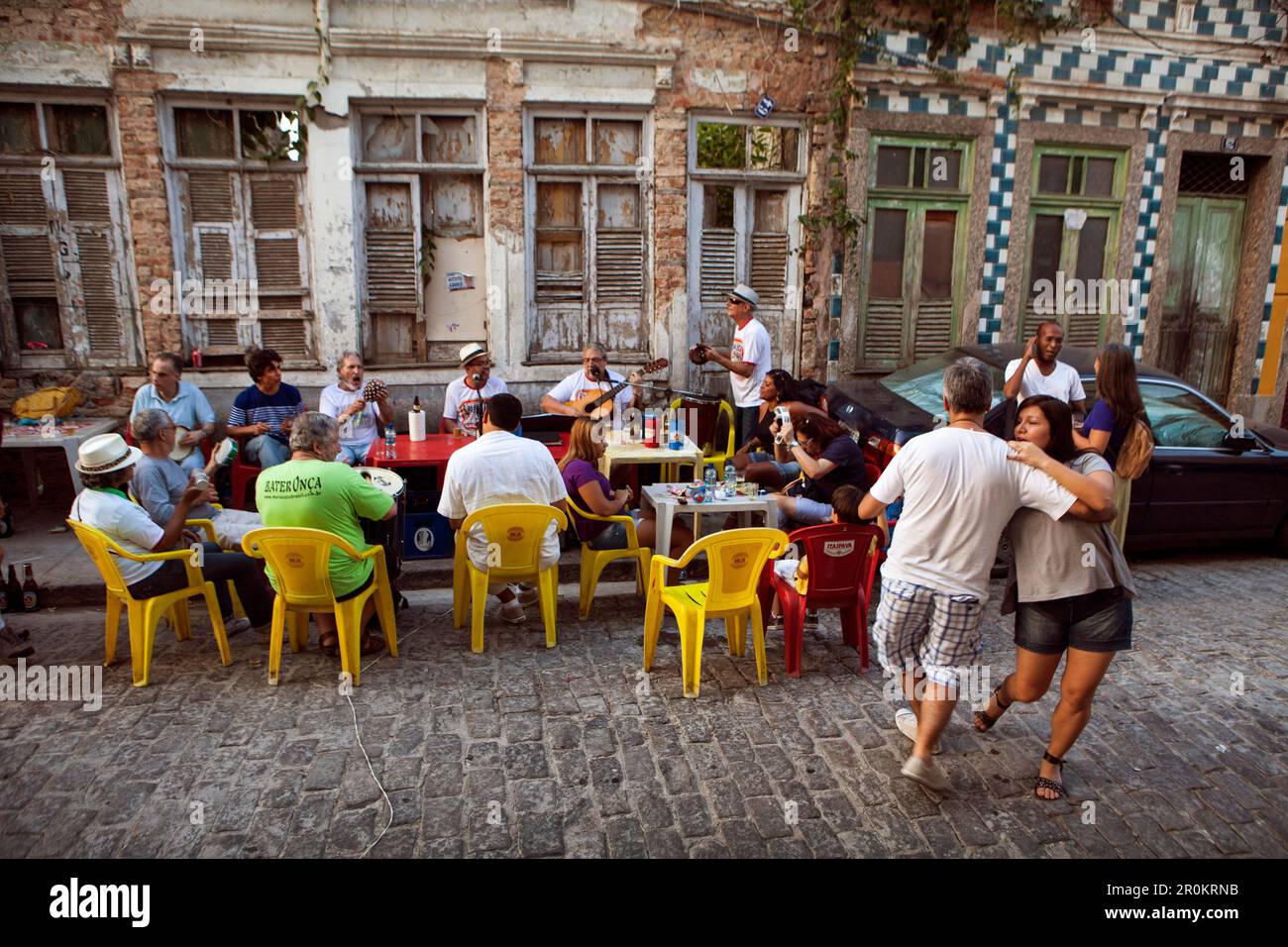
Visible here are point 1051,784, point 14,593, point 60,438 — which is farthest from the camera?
point 60,438

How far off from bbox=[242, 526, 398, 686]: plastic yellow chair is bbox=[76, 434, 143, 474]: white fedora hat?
0.86 m

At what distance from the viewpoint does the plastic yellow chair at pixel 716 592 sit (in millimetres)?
4875

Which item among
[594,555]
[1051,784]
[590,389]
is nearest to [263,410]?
[590,389]

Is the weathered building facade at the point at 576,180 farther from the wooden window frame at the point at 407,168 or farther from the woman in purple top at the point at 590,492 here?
the woman in purple top at the point at 590,492

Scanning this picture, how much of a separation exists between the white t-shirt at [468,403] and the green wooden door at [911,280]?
4654mm

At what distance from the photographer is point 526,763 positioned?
4258 mm

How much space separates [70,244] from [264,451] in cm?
337

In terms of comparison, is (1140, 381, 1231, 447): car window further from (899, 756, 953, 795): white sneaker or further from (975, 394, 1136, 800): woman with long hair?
(899, 756, 953, 795): white sneaker

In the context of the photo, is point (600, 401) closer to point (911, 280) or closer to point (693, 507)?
point (693, 507)

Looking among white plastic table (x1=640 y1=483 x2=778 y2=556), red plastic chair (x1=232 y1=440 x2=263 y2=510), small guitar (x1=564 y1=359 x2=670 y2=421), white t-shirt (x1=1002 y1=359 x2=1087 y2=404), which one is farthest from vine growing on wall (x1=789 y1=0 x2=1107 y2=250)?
red plastic chair (x1=232 y1=440 x2=263 y2=510)

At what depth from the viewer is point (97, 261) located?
8500 millimetres

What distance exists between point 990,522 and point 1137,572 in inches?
184

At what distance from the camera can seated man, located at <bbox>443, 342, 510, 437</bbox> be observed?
775cm

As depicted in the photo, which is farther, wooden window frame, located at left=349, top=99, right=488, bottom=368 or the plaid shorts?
wooden window frame, located at left=349, top=99, right=488, bottom=368
